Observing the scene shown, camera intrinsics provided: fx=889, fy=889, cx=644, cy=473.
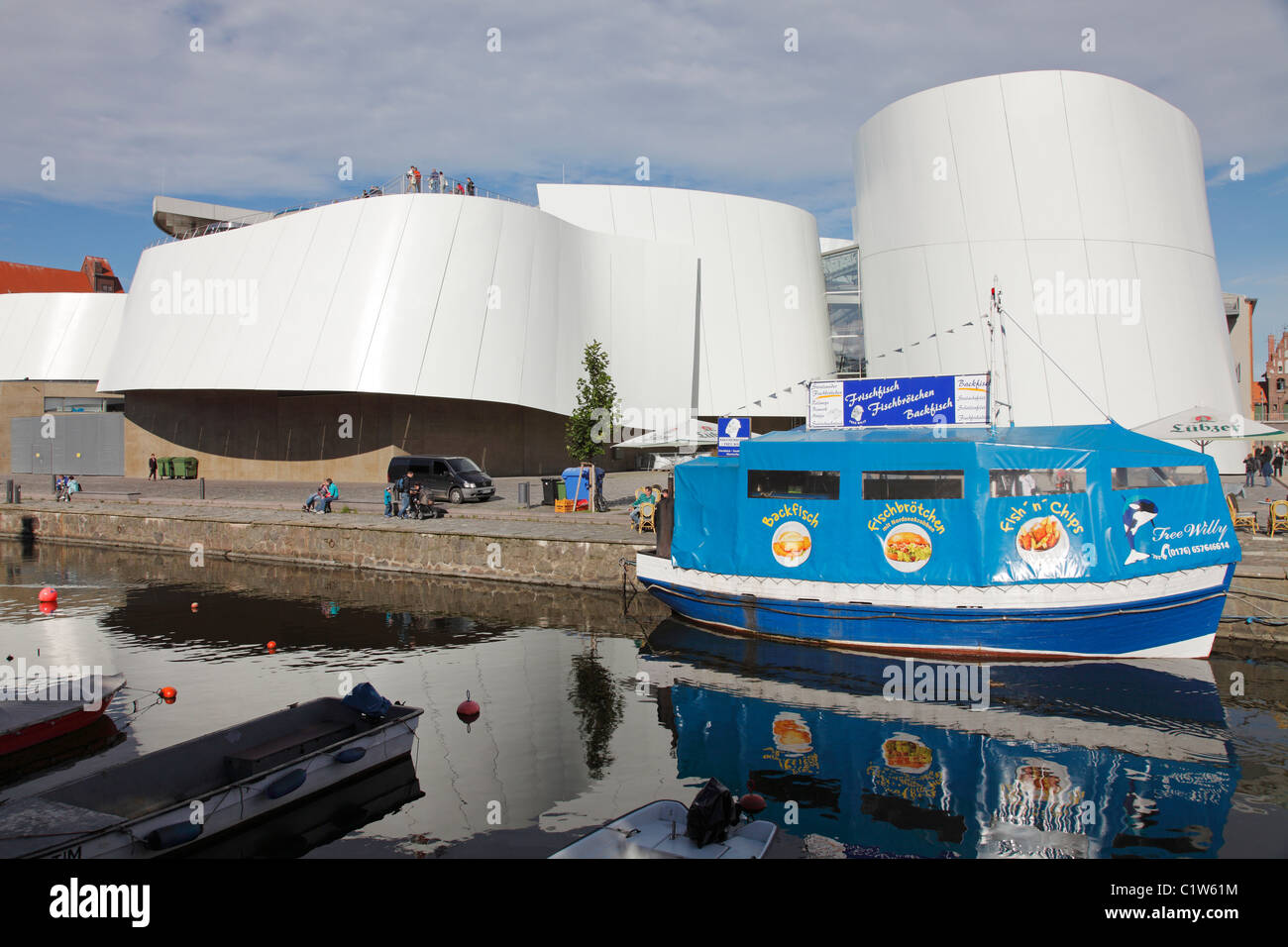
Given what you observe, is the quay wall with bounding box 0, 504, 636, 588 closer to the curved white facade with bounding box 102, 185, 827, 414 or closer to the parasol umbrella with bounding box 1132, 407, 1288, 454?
the curved white facade with bounding box 102, 185, 827, 414

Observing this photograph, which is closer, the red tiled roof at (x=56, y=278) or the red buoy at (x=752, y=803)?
the red buoy at (x=752, y=803)

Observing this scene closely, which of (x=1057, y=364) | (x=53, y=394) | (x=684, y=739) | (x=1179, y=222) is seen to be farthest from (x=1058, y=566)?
(x=53, y=394)

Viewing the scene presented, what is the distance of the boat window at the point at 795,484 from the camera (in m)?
17.6

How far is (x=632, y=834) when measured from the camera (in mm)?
8359

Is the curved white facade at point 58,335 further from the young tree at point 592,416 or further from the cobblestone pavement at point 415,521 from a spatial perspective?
the young tree at point 592,416

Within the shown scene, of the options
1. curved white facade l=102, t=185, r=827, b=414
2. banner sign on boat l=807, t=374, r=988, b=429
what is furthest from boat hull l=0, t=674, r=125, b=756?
curved white facade l=102, t=185, r=827, b=414

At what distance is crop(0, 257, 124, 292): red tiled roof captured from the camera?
69688mm

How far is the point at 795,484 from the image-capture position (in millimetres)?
18016

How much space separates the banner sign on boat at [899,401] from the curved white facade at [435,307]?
24762 mm

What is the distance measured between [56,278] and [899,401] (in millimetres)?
79448

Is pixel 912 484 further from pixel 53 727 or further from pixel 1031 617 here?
pixel 53 727

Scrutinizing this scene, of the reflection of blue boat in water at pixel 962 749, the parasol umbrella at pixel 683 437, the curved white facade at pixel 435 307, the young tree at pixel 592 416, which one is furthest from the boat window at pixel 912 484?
the curved white facade at pixel 435 307

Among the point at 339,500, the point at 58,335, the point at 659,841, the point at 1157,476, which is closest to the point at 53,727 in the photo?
the point at 659,841

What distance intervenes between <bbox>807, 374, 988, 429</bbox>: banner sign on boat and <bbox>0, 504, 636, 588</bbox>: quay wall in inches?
264
